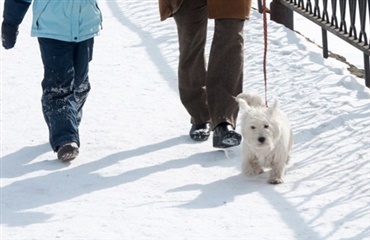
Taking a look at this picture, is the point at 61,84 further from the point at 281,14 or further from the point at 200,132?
the point at 281,14

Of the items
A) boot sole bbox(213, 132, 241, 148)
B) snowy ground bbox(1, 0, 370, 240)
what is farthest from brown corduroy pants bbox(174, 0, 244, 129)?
snowy ground bbox(1, 0, 370, 240)

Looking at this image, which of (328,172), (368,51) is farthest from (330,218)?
(368,51)

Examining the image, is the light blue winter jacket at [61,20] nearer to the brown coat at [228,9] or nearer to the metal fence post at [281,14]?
the brown coat at [228,9]

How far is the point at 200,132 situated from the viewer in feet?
22.1

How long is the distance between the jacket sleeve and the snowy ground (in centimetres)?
88

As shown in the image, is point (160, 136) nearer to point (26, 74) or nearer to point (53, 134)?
point (53, 134)

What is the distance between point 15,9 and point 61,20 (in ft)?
0.97

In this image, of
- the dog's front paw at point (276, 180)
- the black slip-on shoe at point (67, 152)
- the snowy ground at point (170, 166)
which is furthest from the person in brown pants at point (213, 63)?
the black slip-on shoe at point (67, 152)

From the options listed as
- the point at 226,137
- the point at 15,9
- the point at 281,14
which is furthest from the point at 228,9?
the point at 281,14

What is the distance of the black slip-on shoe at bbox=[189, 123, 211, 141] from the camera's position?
672cm

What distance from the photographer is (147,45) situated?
380 inches

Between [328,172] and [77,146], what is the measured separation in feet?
5.15

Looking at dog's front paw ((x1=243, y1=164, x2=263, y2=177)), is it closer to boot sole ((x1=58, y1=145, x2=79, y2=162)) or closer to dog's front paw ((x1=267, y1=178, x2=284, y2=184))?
dog's front paw ((x1=267, y1=178, x2=284, y2=184))

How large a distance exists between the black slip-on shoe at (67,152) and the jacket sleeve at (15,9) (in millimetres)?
823
